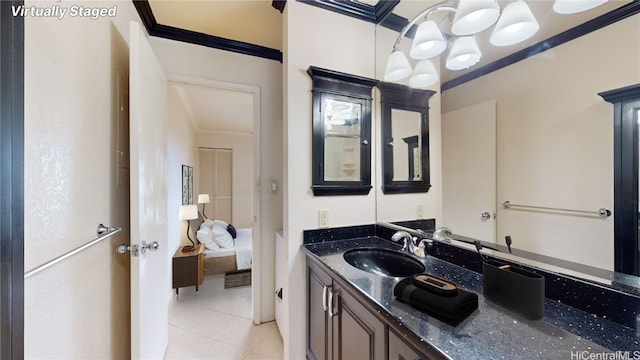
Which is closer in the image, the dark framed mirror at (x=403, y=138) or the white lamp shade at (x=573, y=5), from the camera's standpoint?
the white lamp shade at (x=573, y=5)

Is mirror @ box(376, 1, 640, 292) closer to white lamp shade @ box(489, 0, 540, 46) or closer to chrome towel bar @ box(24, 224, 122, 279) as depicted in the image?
white lamp shade @ box(489, 0, 540, 46)

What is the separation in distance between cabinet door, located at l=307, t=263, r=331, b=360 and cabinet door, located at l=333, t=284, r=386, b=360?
9 cm

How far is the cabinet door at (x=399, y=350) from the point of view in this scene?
68 centimetres

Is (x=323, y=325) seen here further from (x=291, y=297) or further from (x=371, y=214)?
(x=371, y=214)

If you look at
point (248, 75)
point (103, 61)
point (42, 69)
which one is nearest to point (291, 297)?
point (42, 69)

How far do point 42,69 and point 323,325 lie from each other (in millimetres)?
1570

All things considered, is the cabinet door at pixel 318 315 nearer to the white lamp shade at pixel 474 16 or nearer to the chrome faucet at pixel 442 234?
the chrome faucet at pixel 442 234

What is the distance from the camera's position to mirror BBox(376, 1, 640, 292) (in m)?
0.76

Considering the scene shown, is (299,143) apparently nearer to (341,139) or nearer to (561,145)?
(341,139)

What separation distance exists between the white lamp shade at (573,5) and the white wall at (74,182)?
179 cm

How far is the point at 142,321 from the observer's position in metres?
1.28

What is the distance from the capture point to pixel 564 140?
2.83 ft

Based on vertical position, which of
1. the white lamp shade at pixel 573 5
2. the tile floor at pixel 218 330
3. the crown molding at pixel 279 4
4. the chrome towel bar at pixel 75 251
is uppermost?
the crown molding at pixel 279 4

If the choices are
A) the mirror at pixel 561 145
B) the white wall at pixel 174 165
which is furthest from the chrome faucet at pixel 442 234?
the white wall at pixel 174 165
